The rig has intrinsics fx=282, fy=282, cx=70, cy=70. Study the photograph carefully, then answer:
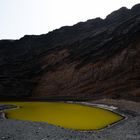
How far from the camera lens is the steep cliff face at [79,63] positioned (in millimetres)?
65188

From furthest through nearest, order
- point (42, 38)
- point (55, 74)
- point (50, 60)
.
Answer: point (42, 38), point (50, 60), point (55, 74)

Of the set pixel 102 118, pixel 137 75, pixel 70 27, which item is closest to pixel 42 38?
pixel 70 27

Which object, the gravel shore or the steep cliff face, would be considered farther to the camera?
the steep cliff face

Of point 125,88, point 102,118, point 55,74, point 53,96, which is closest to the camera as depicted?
point 102,118

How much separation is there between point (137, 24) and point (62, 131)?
2030 inches

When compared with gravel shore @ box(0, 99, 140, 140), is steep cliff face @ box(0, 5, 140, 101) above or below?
above

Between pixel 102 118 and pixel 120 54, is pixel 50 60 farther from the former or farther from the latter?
pixel 102 118

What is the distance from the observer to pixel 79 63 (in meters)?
77.1

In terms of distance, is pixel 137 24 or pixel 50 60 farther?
pixel 50 60

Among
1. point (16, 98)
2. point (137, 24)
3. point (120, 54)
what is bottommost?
point (16, 98)

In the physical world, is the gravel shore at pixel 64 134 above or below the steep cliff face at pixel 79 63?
below

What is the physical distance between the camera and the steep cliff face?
65.2 m

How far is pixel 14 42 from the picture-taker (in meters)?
107

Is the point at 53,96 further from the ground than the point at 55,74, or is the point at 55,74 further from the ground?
the point at 55,74
